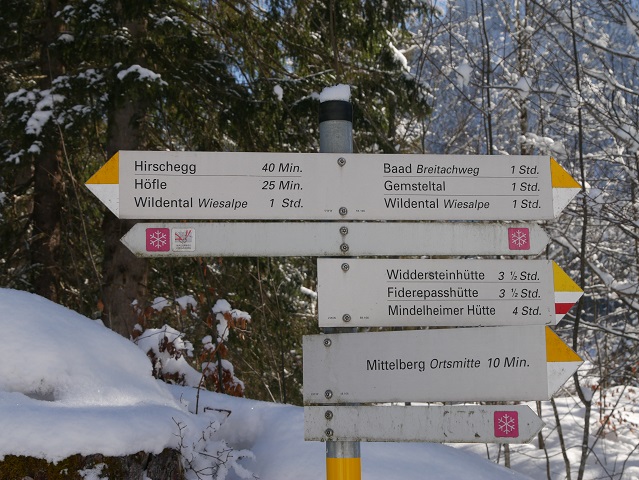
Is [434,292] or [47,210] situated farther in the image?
[47,210]

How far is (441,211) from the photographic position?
2.67m

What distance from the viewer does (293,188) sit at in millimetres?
2615

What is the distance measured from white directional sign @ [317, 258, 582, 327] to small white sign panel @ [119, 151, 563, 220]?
0.60 ft

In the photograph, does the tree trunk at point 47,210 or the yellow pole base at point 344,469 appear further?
the tree trunk at point 47,210

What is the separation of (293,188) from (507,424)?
1124 millimetres

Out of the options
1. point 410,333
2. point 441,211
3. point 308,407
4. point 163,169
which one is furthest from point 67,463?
point 441,211

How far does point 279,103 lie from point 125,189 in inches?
228

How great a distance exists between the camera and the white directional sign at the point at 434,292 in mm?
2539

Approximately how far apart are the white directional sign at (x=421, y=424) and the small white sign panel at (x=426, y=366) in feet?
0.12

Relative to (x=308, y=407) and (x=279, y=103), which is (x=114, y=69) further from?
(x=308, y=407)

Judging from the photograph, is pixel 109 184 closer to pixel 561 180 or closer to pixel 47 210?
pixel 561 180

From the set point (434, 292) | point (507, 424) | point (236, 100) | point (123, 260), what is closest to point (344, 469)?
point (507, 424)

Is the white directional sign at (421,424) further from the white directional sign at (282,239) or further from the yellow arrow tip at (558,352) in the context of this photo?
the white directional sign at (282,239)

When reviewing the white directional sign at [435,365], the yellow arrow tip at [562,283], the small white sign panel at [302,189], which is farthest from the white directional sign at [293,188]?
the white directional sign at [435,365]
